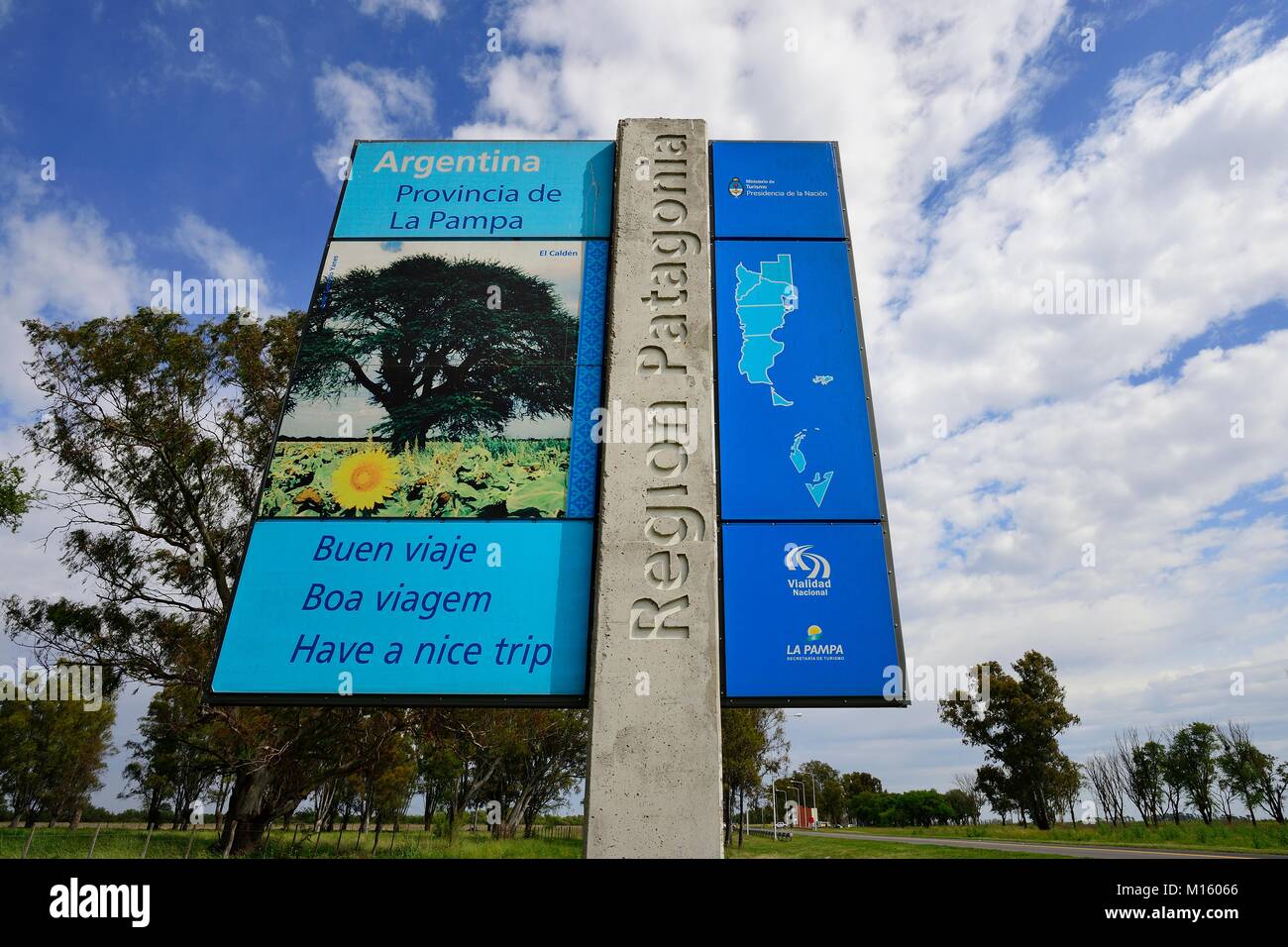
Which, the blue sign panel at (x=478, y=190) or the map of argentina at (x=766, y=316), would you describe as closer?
the map of argentina at (x=766, y=316)

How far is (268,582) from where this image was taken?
7113 millimetres

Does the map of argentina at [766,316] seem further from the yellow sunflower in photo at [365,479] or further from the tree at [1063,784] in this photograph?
the tree at [1063,784]

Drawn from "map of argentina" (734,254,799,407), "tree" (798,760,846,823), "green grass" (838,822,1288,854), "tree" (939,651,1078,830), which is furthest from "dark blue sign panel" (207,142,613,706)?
"tree" (798,760,846,823)

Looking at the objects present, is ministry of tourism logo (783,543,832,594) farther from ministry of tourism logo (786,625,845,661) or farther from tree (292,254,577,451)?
tree (292,254,577,451)

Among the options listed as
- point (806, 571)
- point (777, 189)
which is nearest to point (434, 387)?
point (806, 571)

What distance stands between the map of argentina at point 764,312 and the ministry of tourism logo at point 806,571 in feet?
5.64

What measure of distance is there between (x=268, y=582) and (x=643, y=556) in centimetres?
383

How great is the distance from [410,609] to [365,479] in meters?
1.61

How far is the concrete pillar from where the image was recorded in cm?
631

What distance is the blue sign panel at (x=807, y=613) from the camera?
677cm

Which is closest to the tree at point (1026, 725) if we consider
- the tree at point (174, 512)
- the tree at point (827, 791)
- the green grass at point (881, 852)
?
the green grass at point (881, 852)

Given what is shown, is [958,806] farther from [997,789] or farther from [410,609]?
[410,609]

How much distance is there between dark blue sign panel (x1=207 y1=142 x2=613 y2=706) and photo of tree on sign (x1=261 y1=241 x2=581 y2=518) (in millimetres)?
23

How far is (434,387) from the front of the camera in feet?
26.6
